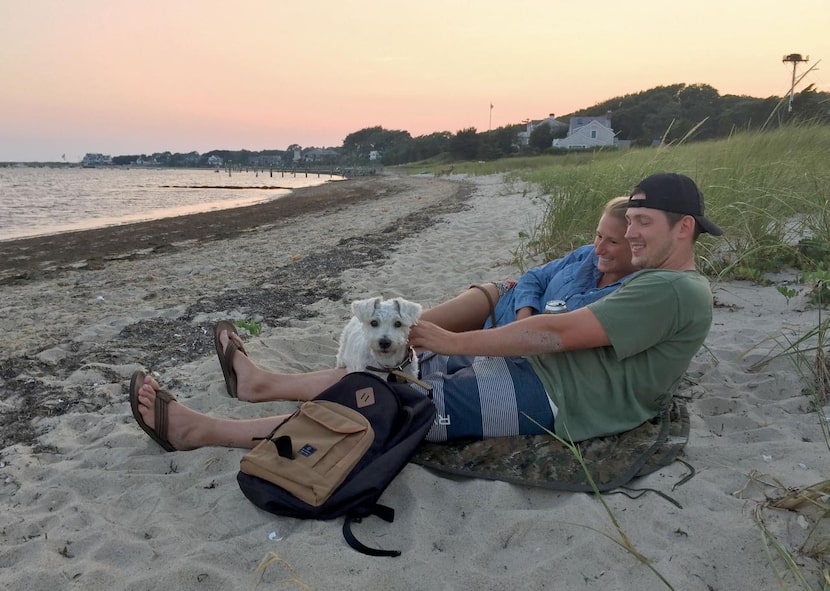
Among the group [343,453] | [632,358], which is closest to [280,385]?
[343,453]

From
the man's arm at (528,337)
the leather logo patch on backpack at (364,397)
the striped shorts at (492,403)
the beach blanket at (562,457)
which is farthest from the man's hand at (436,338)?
the beach blanket at (562,457)

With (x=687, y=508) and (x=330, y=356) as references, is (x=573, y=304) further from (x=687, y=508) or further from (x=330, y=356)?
(x=330, y=356)

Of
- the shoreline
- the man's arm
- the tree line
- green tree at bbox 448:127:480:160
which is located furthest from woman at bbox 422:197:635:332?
green tree at bbox 448:127:480:160

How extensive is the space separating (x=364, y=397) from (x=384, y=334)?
87 centimetres

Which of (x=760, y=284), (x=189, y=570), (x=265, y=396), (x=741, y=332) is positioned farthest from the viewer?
A: (x=760, y=284)

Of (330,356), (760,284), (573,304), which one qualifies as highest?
(573,304)

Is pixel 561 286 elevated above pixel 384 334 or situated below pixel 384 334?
above

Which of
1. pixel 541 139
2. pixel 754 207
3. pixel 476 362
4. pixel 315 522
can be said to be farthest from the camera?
pixel 541 139

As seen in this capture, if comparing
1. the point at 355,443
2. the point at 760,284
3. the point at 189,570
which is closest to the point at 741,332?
the point at 760,284

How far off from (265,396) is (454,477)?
153cm

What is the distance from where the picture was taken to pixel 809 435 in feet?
8.84

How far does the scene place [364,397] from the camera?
8.79 ft

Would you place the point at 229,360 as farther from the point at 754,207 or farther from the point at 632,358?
the point at 754,207

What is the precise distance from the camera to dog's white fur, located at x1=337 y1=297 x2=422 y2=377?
11.5ft
